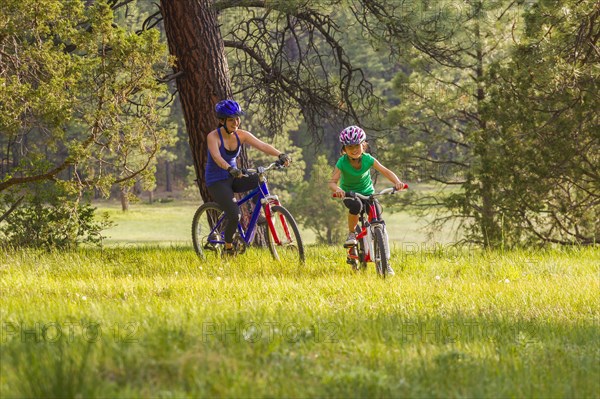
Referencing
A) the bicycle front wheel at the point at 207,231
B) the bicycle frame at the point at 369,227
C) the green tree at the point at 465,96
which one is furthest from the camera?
the green tree at the point at 465,96

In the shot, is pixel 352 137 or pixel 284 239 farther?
pixel 284 239

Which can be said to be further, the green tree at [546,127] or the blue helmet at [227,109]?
the green tree at [546,127]

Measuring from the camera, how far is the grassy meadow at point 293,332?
376 centimetres

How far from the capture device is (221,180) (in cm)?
827

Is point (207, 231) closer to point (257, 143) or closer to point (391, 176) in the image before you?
point (257, 143)

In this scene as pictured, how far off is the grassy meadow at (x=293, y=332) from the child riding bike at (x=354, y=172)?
621mm

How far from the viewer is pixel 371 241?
25.2 feet

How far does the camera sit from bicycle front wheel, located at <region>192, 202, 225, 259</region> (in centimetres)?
877

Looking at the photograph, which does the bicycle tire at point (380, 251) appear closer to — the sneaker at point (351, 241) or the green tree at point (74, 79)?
the sneaker at point (351, 241)

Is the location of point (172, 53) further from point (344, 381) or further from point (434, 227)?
point (434, 227)

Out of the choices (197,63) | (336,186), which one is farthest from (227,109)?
(197,63)

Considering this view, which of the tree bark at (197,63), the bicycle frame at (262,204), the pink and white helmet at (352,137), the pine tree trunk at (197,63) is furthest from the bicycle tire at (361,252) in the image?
the tree bark at (197,63)

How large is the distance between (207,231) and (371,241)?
2.60 meters

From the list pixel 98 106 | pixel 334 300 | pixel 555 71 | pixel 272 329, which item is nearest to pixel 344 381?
pixel 272 329
